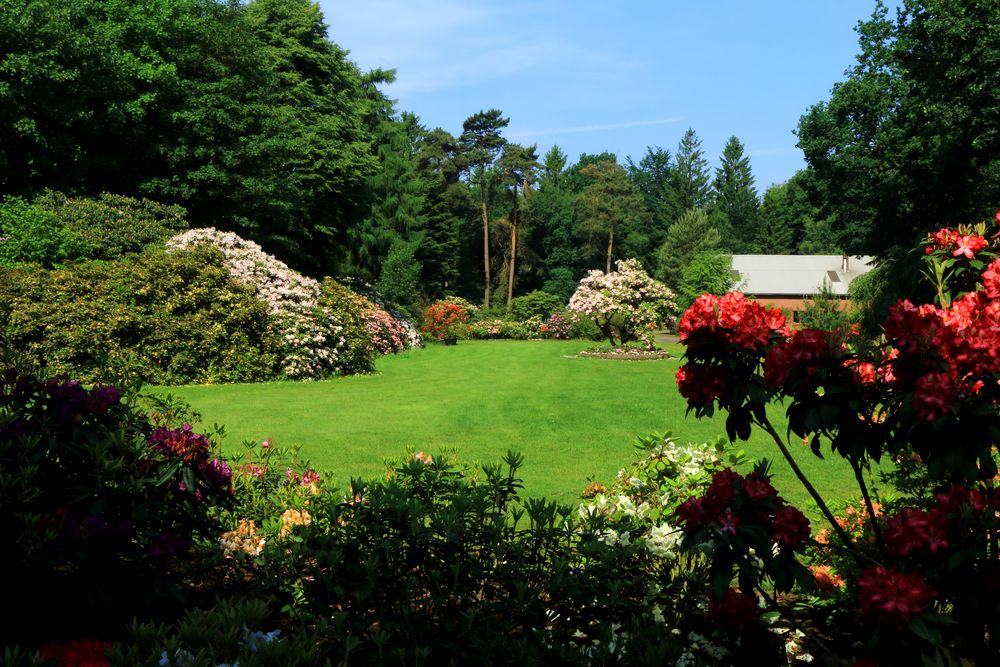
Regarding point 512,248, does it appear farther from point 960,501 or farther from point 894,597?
point 894,597

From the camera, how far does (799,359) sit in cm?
303

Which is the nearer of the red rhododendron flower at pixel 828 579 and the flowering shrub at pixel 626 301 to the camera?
the red rhododendron flower at pixel 828 579

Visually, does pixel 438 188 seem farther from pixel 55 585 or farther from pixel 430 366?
pixel 55 585

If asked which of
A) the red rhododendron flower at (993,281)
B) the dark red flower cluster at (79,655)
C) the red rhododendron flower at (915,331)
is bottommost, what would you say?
→ the dark red flower cluster at (79,655)

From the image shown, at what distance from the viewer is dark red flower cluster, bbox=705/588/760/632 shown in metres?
3.09

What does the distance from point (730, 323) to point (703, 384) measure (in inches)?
11.8

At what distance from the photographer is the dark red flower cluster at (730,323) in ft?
10.6

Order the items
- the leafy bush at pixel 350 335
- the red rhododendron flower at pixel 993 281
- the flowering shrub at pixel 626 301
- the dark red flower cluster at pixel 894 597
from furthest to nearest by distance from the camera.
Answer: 1. the flowering shrub at pixel 626 301
2. the leafy bush at pixel 350 335
3. the red rhododendron flower at pixel 993 281
4. the dark red flower cluster at pixel 894 597

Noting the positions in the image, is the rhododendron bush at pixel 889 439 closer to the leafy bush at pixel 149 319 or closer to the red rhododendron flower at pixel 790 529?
the red rhododendron flower at pixel 790 529

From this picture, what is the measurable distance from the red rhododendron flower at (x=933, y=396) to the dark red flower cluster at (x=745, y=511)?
598 millimetres

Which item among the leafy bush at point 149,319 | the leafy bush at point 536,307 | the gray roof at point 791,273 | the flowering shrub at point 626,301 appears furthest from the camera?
the gray roof at point 791,273

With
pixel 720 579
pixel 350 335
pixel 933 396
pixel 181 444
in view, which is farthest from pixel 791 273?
pixel 181 444

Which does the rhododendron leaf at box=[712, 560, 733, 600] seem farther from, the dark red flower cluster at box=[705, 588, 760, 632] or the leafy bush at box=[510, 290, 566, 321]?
the leafy bush at box=[510, 290, 566, 321]

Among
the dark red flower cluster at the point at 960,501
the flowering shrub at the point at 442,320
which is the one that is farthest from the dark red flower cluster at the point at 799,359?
the flowering shrub at the point at 442,320
